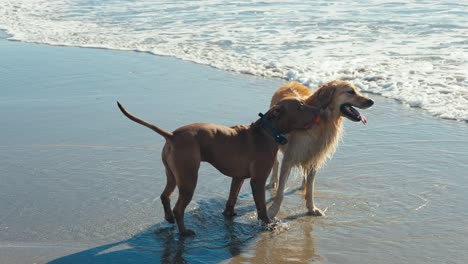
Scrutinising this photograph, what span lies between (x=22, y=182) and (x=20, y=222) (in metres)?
1.08

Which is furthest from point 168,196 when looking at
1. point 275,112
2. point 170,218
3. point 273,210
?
point 275,112

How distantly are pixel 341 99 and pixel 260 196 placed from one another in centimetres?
120

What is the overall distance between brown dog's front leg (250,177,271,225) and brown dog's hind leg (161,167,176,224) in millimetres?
657

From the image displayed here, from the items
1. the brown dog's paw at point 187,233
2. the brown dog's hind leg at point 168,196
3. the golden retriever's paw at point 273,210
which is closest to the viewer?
the brown dog's paw at point 187,233

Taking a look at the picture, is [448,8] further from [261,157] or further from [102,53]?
[261,157]

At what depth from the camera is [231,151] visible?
5.89 m

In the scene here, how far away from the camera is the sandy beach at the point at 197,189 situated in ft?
18.3

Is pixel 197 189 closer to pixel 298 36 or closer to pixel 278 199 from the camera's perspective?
pixel 278 199

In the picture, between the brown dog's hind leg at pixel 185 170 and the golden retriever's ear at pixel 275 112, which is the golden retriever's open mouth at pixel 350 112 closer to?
the golden retriever's ear at pixel 275 112

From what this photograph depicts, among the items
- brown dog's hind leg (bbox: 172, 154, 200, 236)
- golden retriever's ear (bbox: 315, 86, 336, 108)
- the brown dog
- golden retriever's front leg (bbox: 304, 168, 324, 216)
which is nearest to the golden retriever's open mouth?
golden retriever's ear (bbox: 315, 86, 336, 108)

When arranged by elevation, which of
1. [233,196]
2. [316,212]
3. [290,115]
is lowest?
[316,212]

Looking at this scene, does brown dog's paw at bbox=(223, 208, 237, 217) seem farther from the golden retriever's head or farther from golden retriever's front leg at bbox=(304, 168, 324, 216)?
the golden retriever's head

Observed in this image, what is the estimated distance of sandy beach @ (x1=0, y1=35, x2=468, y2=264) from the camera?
18.3 feet

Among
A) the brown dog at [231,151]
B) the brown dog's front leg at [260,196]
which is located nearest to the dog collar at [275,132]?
the brown dog at [231,151]
